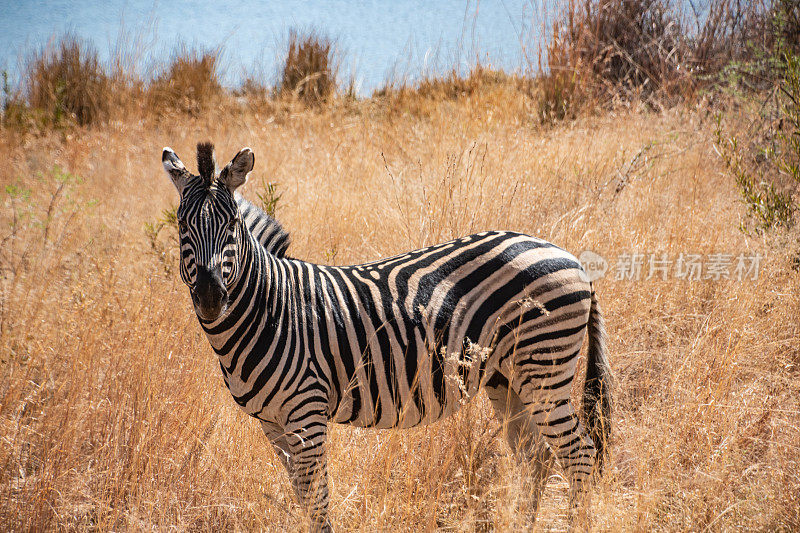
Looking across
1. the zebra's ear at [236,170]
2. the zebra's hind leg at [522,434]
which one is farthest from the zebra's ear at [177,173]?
the zebra's hind leg at [522,434]

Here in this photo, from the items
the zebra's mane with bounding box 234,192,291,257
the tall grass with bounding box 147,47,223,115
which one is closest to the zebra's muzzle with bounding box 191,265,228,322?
the zebra's mane with bounding box 234,192,291,257

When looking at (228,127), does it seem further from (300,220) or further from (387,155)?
(300,220)

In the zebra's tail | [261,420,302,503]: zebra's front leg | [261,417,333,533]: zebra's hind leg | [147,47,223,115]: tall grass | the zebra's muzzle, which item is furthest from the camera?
[147,47,223,115]: tall grass

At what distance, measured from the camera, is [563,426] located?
252cm

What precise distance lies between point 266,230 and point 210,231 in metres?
0.55

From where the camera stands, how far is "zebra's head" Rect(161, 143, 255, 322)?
6.60 ft

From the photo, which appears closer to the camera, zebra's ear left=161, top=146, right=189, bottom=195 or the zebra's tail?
zebra's ear left=161, top=146, right=189, bottom=195

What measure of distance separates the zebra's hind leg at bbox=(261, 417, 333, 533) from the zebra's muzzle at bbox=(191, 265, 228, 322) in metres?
0.57

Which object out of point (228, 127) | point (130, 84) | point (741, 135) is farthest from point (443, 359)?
point (130, 84)

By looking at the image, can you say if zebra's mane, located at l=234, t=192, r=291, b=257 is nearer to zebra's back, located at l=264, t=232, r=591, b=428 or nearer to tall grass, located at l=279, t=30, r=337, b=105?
zebra's back, located at l=264, t=232, r=591, b=428

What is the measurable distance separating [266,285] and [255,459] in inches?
42.2

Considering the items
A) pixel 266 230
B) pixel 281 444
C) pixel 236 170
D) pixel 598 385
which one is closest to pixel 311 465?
pixel 281 444

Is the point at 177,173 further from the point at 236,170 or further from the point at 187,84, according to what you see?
the point at 187,84

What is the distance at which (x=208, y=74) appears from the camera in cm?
1025
